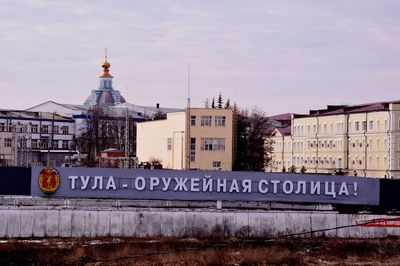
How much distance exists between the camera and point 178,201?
42250 mm

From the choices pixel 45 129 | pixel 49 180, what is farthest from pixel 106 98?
pixel 49 180

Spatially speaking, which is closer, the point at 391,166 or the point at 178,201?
the point at 178,201

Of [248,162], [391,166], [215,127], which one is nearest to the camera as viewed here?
[215,127]

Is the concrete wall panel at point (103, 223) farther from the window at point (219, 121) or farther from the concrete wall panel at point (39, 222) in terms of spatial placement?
the window at point (219, 121)

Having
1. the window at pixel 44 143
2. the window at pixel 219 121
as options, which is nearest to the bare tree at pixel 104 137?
the window at pixel 44 143

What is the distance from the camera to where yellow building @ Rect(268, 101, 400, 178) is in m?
84.1

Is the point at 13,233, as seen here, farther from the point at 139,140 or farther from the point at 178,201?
the point at 139,140

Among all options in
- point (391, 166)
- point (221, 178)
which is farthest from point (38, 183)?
point (391, 166)

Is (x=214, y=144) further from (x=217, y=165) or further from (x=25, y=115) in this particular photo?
(x=25, y=115)

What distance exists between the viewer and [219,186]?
41.4 meters

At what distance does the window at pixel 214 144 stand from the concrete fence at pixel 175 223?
37482 millimetres

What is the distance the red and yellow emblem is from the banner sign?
0.63 metres

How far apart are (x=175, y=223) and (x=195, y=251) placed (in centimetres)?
385

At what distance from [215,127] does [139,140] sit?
16.5 meters
